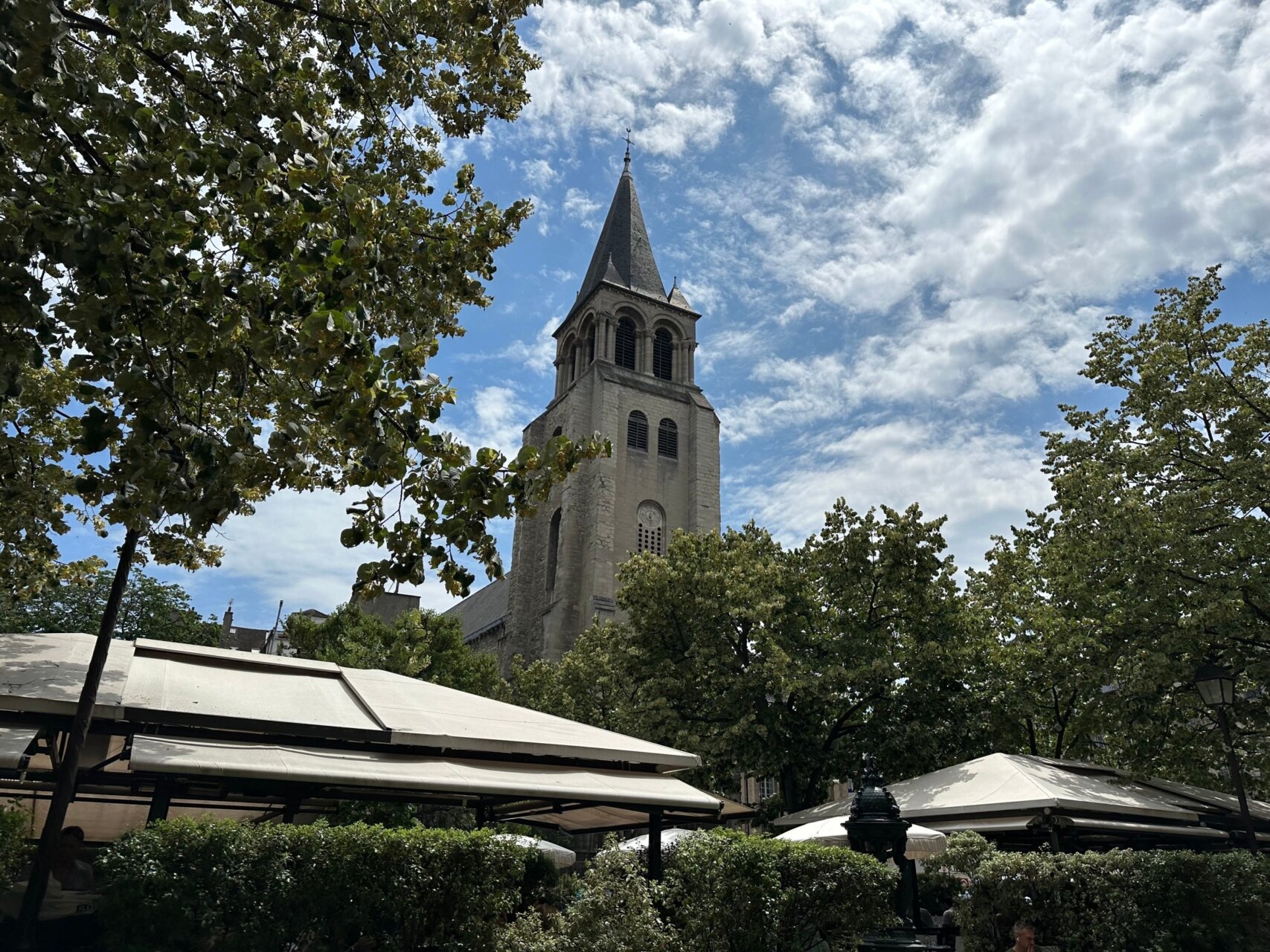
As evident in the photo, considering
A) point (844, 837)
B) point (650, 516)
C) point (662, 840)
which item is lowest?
point (662, 840)

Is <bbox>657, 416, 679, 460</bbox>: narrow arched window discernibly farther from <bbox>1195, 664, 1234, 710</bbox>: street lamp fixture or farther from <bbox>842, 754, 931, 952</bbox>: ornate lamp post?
<bbox>842, 754, 931, 952</bbox>: ornate lamp post

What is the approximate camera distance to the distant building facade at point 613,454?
45188 mm

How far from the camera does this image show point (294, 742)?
8.02 m

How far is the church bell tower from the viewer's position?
45.1 metres

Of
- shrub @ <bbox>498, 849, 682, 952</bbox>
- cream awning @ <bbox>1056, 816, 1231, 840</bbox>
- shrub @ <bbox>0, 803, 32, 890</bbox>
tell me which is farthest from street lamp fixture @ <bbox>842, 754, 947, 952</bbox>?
shrub @ <bbox>0, 803, 32, 890</bbox>

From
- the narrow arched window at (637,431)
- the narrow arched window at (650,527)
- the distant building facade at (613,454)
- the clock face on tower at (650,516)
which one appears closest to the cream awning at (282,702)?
the distant building facade at (613,454)

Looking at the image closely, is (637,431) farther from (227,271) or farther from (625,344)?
(227,271)

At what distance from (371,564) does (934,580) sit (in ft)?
57.0

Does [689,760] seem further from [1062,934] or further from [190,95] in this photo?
[190,95]

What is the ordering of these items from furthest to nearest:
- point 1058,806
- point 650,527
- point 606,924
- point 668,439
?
point 668,439
point 650,527
point 1058,806
point 606,924

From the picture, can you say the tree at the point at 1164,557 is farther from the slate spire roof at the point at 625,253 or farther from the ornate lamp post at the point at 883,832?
the slate spire roof at the point at 625,253

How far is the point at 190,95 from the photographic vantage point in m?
6.17

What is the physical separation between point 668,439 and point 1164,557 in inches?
1440

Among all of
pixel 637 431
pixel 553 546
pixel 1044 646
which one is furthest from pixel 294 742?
pixel 637 431
